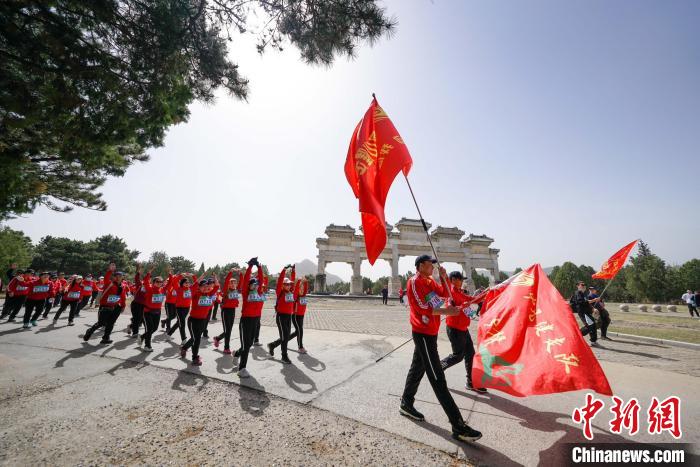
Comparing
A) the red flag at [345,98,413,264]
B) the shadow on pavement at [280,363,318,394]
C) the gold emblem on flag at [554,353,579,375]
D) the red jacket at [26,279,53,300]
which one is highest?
the red flag at [345,98,413,264]

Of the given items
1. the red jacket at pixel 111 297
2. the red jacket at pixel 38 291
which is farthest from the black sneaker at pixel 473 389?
the red jacket at pixel 38 291

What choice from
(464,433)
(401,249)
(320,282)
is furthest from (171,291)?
(401,249)

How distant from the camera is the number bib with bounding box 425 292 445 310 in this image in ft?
12.2

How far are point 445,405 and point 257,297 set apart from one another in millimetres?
→ 4218

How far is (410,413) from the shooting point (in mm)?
3705

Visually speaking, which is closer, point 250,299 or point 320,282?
point 250,299

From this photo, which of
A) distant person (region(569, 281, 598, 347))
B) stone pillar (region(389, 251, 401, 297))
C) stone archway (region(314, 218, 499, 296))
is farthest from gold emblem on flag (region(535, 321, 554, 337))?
stone pillar (region(389, 251, 401, 297))

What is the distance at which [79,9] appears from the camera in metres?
4.23

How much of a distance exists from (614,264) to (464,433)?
284 inches

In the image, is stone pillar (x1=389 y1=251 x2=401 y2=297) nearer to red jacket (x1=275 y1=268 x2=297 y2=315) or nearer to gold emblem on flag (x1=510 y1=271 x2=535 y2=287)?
red jacket (x1=275 y1=268 x2=297 y2=315)

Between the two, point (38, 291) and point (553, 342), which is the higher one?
point (553, 342)

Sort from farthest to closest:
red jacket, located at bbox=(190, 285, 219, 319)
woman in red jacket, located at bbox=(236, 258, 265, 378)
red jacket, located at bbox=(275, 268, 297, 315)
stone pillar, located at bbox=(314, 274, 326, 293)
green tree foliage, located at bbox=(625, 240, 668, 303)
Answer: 1. green tree foliage, located at bbox=(625, 240, 668, 303)
2. stone pillar, located at bbox=(314, 274, 326, 293)
3. red jacket, located at bbox=(275, 268, 297, 315)
4. red jacket, located at bbox=(190, 285, 219, 319)
5. woman in red jacket, located at bbox=(236, 258, 265, 378)

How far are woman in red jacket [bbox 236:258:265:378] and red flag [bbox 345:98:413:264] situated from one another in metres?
3.03

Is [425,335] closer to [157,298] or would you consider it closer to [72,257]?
[157,298]
